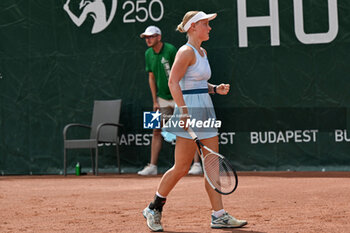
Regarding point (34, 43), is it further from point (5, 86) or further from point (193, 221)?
point (193, 221)

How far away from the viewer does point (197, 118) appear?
466cm

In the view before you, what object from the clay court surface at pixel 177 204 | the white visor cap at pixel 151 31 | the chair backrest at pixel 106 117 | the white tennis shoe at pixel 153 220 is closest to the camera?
the white tennis shoe at pixel 153 220

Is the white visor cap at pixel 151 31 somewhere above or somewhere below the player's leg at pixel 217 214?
above

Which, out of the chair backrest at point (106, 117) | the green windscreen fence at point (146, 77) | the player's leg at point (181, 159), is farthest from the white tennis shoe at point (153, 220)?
the chair backrest at point (106, 117)

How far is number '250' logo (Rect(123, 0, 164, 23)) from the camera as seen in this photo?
31.8 feet

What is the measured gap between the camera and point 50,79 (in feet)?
33.4

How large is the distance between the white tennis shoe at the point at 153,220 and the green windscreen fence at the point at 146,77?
4.82 m

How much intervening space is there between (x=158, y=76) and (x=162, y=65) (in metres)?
0.17

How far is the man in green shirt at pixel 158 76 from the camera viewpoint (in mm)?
9133

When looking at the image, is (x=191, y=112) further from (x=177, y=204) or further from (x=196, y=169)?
(x=196, y=169)

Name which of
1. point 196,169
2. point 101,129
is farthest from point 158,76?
point 196,169

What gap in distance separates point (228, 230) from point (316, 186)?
9.58 feet

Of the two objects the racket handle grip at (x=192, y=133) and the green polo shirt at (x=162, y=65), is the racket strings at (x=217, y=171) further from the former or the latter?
the green polo shirt at (x=162, y=65)

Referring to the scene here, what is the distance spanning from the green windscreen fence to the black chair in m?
0.22
